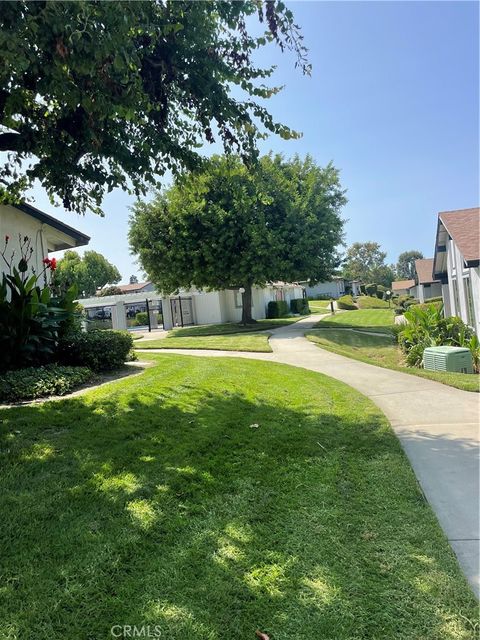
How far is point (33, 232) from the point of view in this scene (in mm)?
10664

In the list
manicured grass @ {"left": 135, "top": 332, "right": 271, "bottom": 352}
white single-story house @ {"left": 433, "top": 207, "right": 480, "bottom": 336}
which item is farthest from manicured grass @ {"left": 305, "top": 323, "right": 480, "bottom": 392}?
white single-story house @ {"left": 433, "top": 207, "right": 480, "bottom": 336}

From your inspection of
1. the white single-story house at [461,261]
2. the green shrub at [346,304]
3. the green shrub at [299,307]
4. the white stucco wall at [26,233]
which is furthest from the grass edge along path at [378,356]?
the green shrub at [346,304]

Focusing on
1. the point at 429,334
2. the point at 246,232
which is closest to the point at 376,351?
the point at 429,334

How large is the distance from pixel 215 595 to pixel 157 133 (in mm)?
5551

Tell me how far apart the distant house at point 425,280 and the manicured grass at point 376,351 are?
39.5 feet

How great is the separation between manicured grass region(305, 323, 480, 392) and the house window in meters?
2.33

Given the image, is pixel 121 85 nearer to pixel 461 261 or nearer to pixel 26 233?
pixel 26 233

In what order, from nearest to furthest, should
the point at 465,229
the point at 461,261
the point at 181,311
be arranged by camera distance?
1. the point at 465,229
2. the point at 461,261
3. the point at 181,311

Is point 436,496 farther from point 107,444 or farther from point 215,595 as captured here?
point 107,444

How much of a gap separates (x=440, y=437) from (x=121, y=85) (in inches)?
204

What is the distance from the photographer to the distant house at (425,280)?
31.0m

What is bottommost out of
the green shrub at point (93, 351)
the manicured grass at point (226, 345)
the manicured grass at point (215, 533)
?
the manicured grass at point (215, 533)

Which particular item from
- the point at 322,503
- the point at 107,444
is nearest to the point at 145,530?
the point at 322,503

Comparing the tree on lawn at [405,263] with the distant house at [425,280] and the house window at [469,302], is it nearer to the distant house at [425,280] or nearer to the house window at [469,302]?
the distant house at [425,280]
